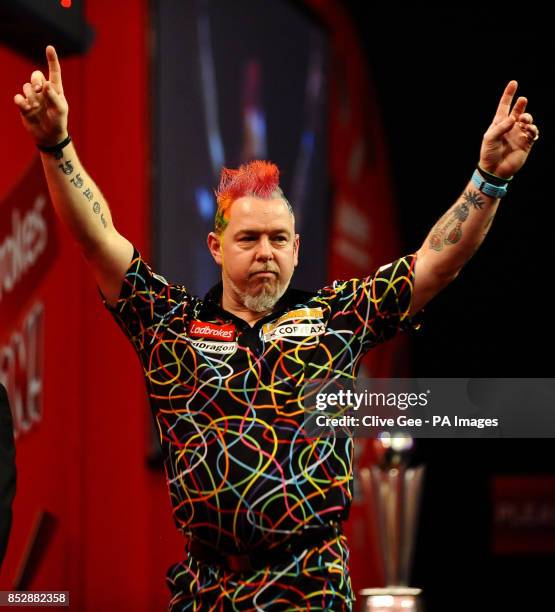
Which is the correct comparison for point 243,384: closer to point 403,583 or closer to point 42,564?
point 403,583

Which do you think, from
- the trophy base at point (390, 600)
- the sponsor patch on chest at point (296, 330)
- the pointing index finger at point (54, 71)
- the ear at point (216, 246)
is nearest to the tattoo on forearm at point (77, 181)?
the pointing index finger at point (54, 71)

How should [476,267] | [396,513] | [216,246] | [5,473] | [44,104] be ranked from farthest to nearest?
[476,267] < [396,513] < [216,246] < [44,104] < [5,473]

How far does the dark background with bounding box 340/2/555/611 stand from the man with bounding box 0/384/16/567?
4772 millimetres

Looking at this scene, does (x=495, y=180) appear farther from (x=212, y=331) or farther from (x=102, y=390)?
(x=102, y=390)

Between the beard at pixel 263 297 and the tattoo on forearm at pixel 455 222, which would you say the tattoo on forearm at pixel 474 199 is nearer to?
the tattoo on forearm at pixel 455 222

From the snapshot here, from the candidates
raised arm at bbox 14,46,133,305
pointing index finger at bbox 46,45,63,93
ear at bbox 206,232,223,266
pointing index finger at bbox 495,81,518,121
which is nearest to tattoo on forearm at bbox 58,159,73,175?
raised arm at bbox 14,46,133,305

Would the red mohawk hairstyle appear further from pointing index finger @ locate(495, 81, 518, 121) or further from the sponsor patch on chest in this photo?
pointing index finger @ locate(495, 81, 518, 121)

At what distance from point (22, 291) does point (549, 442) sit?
12.8 ft

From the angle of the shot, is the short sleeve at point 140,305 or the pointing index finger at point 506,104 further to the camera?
the short sleeve at point 140,305

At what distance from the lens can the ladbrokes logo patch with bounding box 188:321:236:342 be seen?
205cm

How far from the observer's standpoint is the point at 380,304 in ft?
6.63

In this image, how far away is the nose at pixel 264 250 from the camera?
2043 mm

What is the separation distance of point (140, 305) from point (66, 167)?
30 cm

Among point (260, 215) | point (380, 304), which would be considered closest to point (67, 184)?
point (260, 215)
